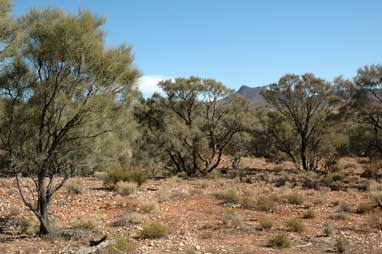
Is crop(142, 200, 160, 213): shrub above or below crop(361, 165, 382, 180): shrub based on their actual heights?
below

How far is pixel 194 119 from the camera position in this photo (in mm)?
30031

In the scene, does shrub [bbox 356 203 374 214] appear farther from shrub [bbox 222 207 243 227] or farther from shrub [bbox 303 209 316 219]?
shrub [bbox 222 207 243 227]

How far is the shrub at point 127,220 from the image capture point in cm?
1310

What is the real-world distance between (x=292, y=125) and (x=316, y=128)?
2510 mm

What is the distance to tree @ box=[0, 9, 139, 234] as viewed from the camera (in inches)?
408

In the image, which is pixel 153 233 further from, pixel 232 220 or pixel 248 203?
pixel 248 203

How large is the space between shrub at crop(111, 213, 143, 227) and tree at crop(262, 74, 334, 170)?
2058 cm

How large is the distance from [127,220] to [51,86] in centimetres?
522

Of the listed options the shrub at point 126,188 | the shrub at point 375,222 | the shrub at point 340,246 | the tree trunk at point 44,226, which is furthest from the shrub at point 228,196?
the tree trunk at point 44,226

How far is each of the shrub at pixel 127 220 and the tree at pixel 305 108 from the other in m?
20.6

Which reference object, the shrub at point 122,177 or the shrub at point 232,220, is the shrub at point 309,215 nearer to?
the shrub at point 232,220

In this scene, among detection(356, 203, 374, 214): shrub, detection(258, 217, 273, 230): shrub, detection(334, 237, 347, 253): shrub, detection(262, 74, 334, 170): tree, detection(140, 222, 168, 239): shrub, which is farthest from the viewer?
detection(262, 74, 334, 170): tree

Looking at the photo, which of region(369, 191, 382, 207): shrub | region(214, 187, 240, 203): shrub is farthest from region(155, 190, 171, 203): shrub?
region(369, 191, 382, 207): shrub

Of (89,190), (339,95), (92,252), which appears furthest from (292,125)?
(92,252)
